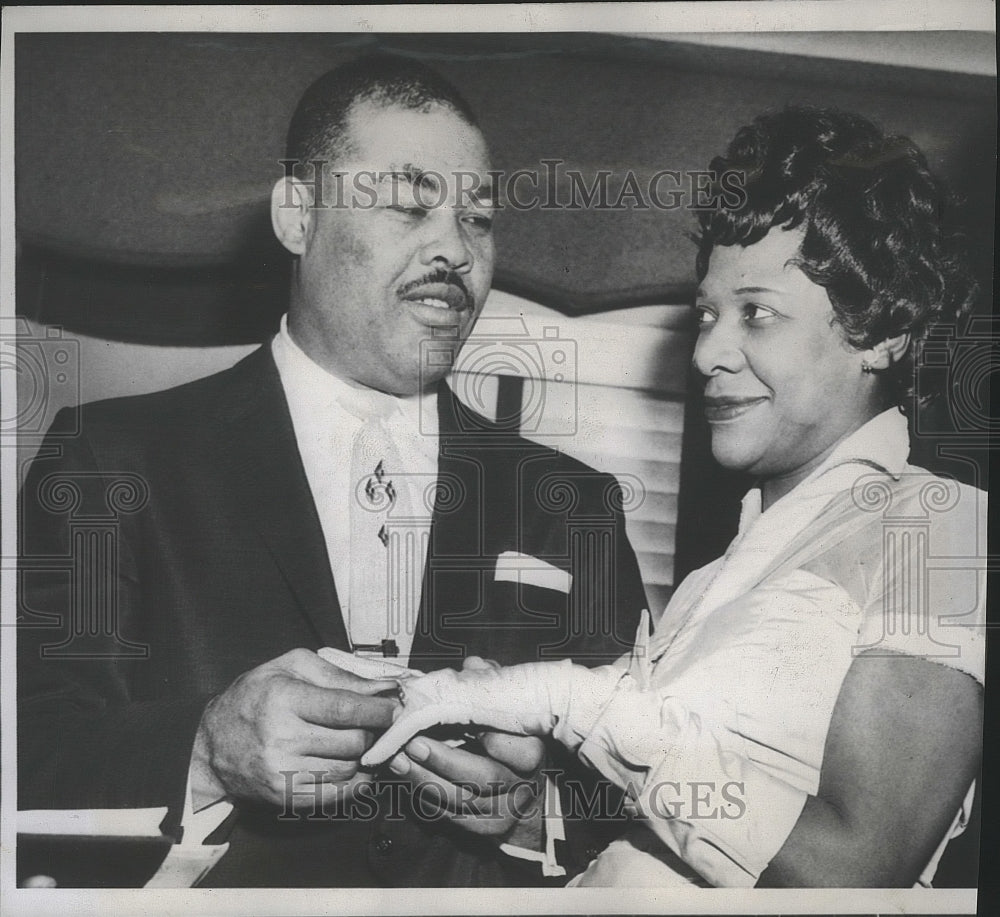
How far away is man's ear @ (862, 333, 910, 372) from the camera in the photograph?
2057 millimetres

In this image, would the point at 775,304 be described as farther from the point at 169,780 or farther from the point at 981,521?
the point at 169,780

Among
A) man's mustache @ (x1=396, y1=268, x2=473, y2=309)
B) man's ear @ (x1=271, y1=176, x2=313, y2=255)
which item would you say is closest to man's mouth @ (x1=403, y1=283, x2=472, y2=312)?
man's mustache @ (x1=396, y1=268, x2=473, y2=309)

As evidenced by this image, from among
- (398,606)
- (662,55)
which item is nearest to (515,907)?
(398,606)

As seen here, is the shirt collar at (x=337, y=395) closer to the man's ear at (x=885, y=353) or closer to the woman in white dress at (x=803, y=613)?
the woman in white dress at (x=803, y=613)

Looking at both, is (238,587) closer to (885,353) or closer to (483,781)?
(483,781)

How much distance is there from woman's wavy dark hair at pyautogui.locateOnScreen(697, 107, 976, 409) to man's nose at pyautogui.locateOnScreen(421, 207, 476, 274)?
1.61 ft

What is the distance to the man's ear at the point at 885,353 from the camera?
2057 millimetres

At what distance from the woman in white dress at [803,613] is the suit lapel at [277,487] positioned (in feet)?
0.90

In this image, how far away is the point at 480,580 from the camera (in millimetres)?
2076
